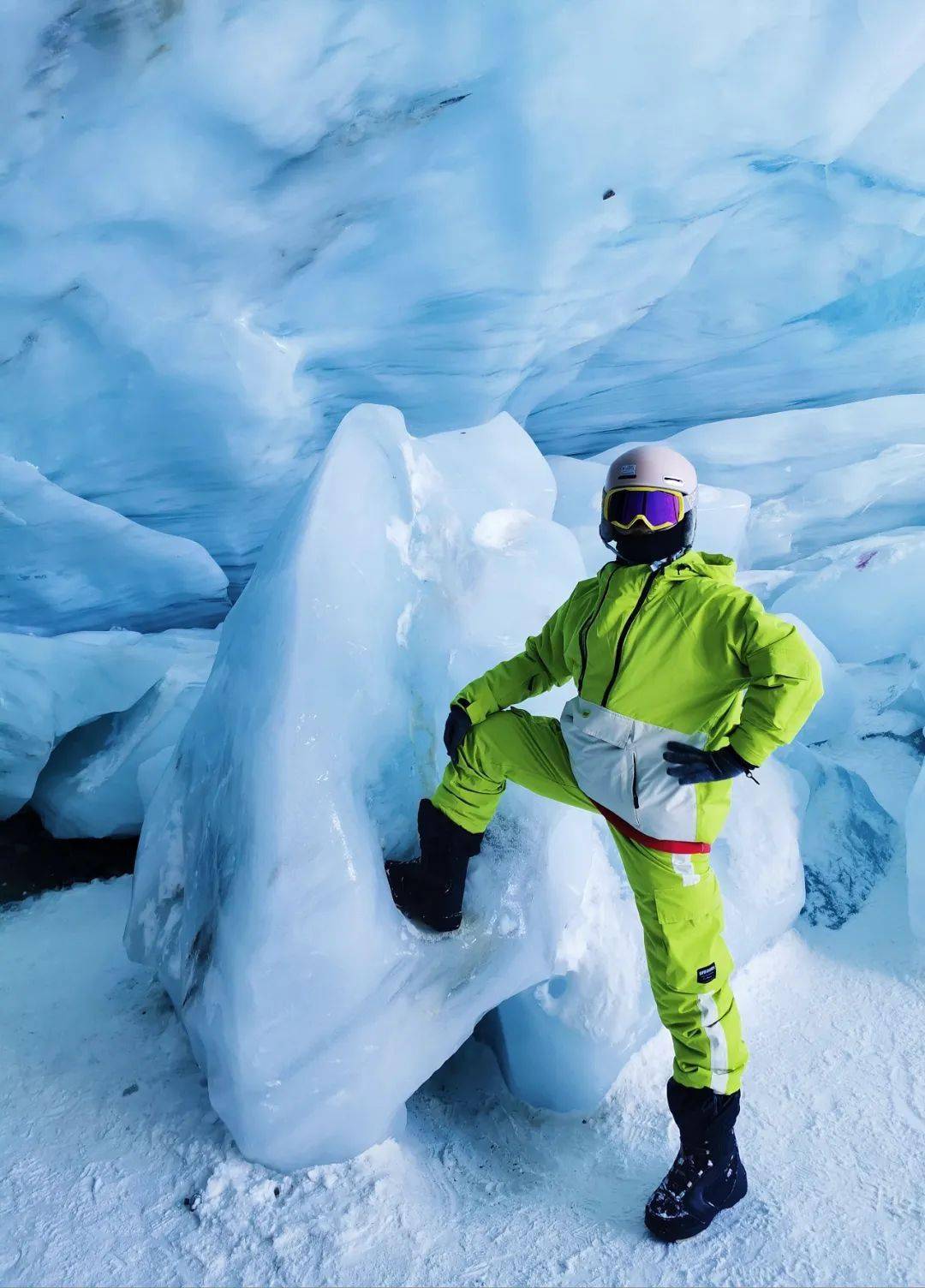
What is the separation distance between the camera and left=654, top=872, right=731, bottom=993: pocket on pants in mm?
1401

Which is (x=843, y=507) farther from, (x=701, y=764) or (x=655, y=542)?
(x=701, y=764)

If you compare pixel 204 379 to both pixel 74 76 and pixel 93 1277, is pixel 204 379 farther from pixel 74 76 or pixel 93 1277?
pixel 93 1277

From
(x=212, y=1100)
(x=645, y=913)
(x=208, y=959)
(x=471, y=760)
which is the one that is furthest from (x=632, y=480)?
(x=212, y=1100)

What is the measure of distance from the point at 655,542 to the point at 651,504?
0.20ft

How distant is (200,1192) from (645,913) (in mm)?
852

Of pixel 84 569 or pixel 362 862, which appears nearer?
pixel 362 862

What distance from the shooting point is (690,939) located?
1.41 meters

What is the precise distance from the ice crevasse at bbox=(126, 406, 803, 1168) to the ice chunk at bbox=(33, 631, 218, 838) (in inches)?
30.8

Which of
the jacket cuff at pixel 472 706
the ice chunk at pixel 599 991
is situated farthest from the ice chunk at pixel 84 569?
the ice chunk at pixel 599 991

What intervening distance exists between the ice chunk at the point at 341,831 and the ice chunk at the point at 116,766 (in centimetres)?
79

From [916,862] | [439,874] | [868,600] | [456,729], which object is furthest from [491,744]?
[868,600]

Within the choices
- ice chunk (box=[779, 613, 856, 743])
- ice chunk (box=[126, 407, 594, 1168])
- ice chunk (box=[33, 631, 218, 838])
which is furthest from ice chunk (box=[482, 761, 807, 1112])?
ice chunk (box=[33, 631, 218, 838])

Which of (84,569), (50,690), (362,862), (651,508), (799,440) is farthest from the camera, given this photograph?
(799,440)

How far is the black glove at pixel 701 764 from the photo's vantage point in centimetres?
133
